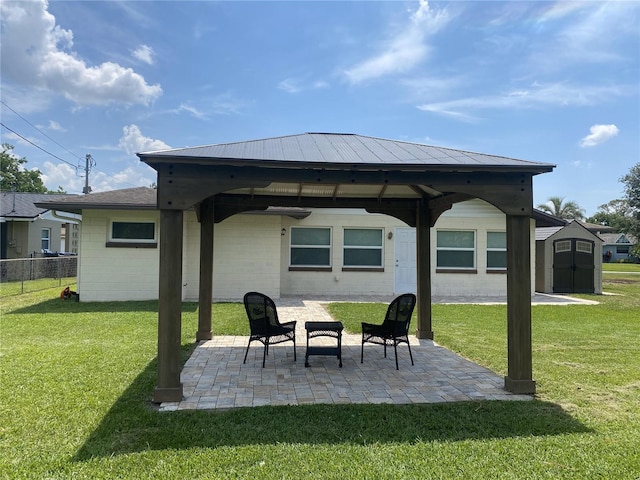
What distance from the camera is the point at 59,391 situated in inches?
175

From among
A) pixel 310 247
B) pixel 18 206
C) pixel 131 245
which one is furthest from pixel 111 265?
pixel 18 206

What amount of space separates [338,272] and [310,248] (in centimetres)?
130

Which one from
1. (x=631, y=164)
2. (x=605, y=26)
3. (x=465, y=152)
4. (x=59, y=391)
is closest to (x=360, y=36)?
(x=605, y=26)

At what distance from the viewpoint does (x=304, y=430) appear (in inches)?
139

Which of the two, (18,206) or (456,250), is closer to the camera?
(456,250)

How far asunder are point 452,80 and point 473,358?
8.03 m

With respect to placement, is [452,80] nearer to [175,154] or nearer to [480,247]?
[480,247]

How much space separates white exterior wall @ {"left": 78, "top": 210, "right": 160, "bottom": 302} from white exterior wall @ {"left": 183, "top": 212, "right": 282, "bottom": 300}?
46.9 inches

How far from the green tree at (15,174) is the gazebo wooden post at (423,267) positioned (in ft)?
155

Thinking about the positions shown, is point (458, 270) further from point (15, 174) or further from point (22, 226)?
point (15, 174)

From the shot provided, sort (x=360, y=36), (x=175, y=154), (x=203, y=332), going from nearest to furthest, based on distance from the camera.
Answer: (x=175, y=154)
(x=203, y=332)
(x=360, y=36)

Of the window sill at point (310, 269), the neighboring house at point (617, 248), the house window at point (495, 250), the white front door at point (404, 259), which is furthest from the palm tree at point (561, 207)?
the window sill at point (310, 269)

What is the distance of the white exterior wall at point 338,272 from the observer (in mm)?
14008

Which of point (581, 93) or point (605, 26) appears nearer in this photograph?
point (605, 26)
